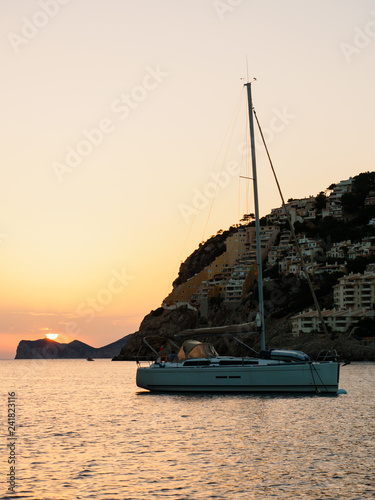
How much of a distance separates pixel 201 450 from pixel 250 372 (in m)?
15.8

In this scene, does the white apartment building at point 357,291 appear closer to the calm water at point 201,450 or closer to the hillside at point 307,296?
the hillside at point 307,296

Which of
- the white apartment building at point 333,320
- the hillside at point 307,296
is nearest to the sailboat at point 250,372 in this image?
the hillside at point 307,296

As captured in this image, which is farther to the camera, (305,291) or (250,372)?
(305,291)

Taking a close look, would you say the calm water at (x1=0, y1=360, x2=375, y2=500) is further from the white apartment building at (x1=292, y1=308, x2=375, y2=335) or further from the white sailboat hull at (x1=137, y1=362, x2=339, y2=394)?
the white apartment building at (x1=292, y1=308, x2=375, y2=335)

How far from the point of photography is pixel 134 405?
4100 cm

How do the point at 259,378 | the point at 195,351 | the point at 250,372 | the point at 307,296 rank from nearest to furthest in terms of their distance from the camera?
the point at 259,378 → the point at 250,372 → the point at 195,351 → the point at 307,296

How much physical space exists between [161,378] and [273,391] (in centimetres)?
725

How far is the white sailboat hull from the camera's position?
37844mm

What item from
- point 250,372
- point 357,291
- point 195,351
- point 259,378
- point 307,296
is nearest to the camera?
point 259,378

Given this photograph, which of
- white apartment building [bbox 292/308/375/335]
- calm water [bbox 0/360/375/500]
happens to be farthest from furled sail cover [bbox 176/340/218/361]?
white apartment building [bbox 292/308/375/335]

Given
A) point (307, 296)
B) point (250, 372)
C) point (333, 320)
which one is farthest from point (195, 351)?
point (307, 296)

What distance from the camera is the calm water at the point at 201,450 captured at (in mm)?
16734

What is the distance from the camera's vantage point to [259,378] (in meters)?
38.0

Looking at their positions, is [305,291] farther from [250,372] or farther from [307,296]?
[250,372]
